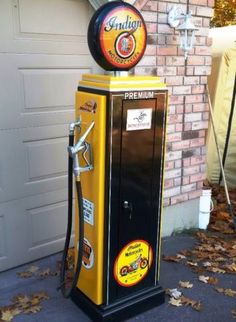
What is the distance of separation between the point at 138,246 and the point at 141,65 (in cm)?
158

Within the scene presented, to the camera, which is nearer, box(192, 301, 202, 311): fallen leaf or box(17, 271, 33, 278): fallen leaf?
box(192, 301, 202, 311): fallen leaf

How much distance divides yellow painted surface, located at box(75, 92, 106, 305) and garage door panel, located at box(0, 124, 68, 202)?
778 millimetres

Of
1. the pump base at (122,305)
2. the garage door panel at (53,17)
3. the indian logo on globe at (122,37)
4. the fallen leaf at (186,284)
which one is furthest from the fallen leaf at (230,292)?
the garage door panel at (53,17)

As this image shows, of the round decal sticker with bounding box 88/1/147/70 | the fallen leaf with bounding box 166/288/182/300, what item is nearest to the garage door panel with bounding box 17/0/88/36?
the round decal sticker with bounding box 88/1/147/70

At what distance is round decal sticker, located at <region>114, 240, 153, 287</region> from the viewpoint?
2773 millimetres

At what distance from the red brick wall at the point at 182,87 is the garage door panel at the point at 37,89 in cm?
62

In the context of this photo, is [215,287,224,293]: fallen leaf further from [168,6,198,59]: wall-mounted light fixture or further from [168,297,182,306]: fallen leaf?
[168,6,198,59]: wall-mounted light fixture

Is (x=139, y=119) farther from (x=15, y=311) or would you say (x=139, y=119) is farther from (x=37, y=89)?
(x=15, y=311)

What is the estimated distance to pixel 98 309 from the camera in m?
2.76

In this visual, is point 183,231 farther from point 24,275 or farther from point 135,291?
point 24,275

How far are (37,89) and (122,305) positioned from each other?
70.9 inches

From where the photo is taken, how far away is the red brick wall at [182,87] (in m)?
3.56

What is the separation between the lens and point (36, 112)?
3.31m

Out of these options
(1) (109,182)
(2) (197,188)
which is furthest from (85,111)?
(2) (197,188)
